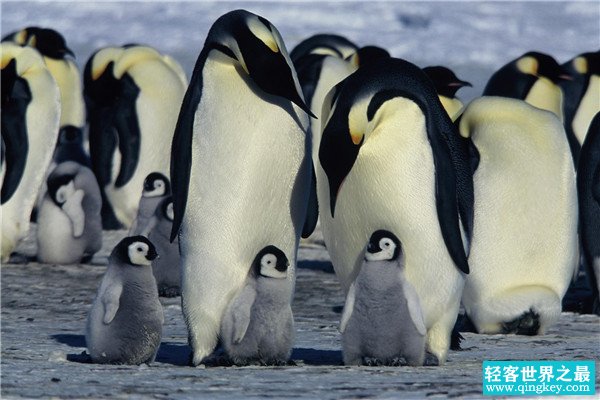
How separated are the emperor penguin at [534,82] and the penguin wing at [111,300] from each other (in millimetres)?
5165

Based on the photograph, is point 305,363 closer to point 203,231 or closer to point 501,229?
point 203,231

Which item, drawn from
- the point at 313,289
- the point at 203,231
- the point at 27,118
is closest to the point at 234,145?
the point at 203,231

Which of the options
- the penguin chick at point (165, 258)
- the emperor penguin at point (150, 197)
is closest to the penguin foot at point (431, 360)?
the penguin chick at point (165, 258)

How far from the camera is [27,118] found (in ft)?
31.6

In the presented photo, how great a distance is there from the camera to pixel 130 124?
10.7 m

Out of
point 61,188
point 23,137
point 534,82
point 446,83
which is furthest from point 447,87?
point 23,137

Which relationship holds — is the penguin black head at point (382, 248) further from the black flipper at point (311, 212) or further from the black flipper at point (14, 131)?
the black flipper at point (14, 131)

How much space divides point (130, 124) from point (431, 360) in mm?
5593

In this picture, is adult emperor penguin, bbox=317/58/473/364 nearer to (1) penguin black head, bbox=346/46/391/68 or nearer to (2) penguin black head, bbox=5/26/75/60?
(1) penguin black head, bbox=346/46/391/68

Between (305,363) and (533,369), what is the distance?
0.91 m

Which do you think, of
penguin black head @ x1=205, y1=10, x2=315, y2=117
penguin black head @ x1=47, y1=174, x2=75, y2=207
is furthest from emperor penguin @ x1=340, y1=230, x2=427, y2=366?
penguin black head @ x1=47, y1=174, x2=75, y2=207

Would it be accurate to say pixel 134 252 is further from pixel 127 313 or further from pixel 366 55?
pixel 366 55

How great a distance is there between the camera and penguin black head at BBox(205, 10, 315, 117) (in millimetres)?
5555

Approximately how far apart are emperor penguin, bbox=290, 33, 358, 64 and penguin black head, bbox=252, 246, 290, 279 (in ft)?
27.4
